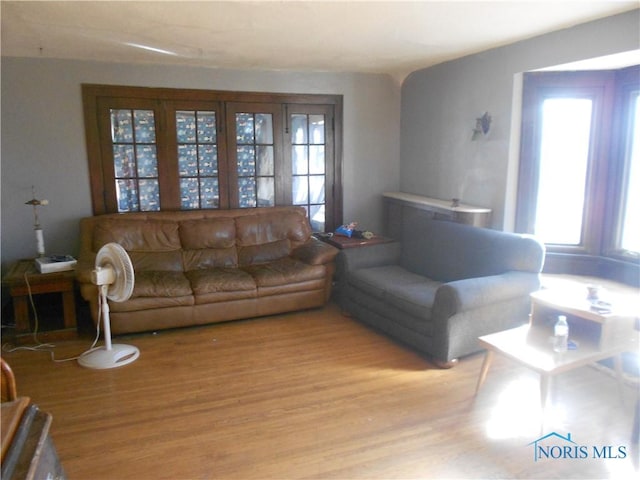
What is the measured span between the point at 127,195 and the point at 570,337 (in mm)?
4006

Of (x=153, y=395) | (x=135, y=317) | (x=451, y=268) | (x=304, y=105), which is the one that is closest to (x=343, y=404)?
(x=153, y=395)

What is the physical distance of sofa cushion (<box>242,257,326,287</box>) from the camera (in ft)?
13.9

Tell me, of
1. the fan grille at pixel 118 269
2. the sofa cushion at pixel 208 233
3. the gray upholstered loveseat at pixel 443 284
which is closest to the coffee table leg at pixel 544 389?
the gray upholstered loveseat at pixel 443 284

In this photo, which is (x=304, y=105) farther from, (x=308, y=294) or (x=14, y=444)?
(x=14, y=444)

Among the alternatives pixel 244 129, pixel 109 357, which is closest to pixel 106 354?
pixel 109 357

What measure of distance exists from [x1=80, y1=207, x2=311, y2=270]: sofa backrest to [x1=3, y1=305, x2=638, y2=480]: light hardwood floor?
36.9 inches

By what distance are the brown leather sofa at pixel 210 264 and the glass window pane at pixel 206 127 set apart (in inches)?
29.7

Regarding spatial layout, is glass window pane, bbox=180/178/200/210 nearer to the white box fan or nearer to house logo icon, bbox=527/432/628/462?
the white box fan

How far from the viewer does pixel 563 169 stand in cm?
421

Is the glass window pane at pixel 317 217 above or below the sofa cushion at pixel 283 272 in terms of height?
above

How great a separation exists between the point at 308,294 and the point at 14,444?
332cm

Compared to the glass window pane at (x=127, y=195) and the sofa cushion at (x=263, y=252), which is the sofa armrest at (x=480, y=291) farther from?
the glass window pane at (x=127, y=195)

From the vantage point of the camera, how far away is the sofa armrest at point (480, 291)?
3137mm

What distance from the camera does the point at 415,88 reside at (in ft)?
17.5
